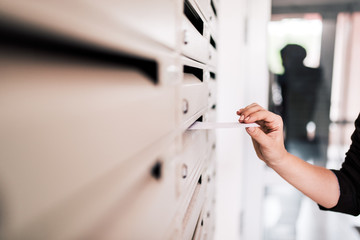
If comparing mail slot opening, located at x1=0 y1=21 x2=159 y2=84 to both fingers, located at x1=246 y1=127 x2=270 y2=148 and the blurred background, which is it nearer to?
the blurred background

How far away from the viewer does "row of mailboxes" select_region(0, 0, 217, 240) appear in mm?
181

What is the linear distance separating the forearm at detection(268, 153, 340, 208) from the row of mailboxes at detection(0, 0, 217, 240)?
2.40ft

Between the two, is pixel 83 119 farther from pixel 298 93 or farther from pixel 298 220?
pixel 298 93

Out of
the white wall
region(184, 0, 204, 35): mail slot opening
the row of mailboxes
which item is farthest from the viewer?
the white wall

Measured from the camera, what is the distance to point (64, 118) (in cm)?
22

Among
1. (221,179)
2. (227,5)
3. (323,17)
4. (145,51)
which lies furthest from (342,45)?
(145,51)

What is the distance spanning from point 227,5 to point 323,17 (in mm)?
2435

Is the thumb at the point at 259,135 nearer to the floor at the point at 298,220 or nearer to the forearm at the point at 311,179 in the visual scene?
the forearm at the point at 311,179

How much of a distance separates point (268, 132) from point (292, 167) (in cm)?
17

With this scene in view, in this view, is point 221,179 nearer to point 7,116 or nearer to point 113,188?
point 113,188

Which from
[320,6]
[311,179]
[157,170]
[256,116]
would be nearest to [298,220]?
[311,179]

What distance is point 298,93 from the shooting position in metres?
4.02

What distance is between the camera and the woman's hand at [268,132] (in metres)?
0.98

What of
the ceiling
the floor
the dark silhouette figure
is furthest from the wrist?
the ceiling
